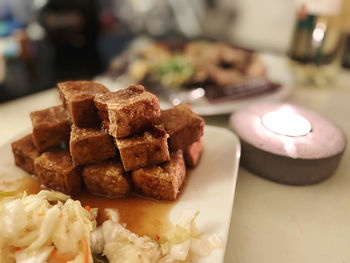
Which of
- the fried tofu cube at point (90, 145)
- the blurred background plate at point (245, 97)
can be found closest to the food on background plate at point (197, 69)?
the blurred background plate at point (245, 97)

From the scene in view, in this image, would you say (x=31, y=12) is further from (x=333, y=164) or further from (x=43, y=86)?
(x=333, y=164)

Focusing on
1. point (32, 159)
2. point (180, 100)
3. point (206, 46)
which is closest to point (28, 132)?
point (32, 159)

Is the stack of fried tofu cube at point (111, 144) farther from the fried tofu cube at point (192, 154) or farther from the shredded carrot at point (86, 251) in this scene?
the shredded carrot at point (86, 251)

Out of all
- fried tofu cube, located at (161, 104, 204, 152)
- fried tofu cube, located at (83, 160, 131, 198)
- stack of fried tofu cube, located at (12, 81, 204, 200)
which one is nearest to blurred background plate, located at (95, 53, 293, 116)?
fried tofu cube, located at (161, 104, 204, 152)

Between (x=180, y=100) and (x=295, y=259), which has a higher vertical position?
(x=180, y=100)

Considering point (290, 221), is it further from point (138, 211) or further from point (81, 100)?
point (81, 100)

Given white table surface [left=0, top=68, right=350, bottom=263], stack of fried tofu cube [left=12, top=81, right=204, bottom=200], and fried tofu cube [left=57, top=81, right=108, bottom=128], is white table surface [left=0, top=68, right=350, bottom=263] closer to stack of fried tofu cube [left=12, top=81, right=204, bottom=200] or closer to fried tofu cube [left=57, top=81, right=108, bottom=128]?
stack of fried tofu cube [left=12, top=81, right=204, bottom=200]
